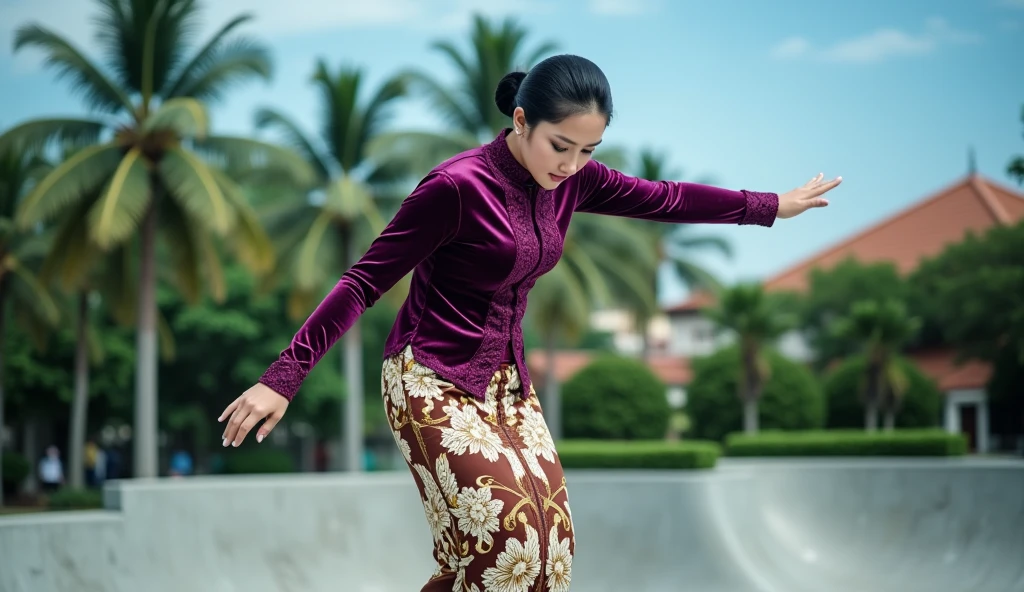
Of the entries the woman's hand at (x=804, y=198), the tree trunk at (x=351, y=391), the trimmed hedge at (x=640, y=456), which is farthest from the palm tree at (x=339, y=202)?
the woman's hand at (x=804, y=198)

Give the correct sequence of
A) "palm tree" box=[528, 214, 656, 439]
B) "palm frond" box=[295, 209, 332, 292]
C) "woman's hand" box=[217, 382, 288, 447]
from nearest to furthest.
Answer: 1. "woman's hand" box=[217, 382, 288, 447]
2. "palm frond" box=[295, 209, 332, 292]
3. "palm tree" box=[528, 214, 656, 439]

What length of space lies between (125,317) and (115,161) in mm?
4236

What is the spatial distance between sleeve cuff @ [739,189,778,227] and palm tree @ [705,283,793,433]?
26.2 m

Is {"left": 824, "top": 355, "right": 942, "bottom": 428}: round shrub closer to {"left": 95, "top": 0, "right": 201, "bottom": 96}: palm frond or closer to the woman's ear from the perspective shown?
{"left": 95, "top": 0, "right": 201, "bottom": 96}: palm frond

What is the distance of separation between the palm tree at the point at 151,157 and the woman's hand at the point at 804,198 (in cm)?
1727

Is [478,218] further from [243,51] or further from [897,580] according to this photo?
[243,51]

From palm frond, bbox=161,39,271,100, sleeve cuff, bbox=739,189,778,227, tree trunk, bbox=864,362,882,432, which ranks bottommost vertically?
tree trunk, bbox=864,362,882,432

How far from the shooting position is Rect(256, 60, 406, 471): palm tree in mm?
26547

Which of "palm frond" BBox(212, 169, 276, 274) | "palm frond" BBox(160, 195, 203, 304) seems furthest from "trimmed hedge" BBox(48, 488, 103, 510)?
"palm frond" BBox(212, 169, 276, 274)

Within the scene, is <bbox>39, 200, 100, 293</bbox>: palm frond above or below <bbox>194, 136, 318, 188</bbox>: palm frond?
below

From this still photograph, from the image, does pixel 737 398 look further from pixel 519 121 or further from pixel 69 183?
pixel 519 121

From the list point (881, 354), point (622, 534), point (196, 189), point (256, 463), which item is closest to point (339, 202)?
point (196, 189)

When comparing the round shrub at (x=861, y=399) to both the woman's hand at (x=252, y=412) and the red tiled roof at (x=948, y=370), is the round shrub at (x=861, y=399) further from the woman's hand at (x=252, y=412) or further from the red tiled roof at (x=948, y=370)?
the woman's hand at (x=252, y=412)

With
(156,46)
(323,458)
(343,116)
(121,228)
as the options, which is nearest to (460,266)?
(121,228)
